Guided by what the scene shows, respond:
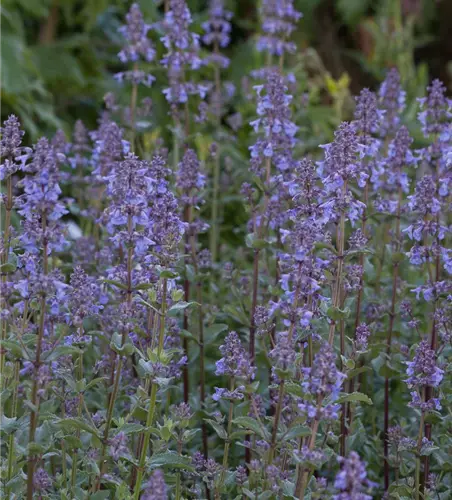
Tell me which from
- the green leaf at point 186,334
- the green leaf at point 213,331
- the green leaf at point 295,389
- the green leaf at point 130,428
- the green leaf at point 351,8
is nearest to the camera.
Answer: the green leaf at point 295,389

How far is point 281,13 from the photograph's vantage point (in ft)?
12.2

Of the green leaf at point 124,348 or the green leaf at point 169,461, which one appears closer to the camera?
the green leaf at point 124,348

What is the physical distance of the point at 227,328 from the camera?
2785 mm

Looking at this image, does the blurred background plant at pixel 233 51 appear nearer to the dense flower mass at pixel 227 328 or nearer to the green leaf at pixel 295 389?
the dense flower mass at pixel 227 328

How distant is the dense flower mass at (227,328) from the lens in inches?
77.5

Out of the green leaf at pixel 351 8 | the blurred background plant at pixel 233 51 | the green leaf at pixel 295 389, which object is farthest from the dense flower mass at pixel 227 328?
the green leaf at pixel 351 8

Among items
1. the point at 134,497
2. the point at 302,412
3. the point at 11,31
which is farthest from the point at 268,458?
the point at 11,31

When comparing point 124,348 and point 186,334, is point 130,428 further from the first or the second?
point 186,334

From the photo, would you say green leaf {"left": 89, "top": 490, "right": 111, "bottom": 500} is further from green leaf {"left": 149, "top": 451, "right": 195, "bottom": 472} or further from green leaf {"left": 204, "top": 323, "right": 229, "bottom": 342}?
green leaf {"left": 204, "top": 323, "right": 229, "bottom": 342}

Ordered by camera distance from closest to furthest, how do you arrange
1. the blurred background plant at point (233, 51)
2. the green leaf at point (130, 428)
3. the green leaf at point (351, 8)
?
1. the green leaf at point (130, 428)
2. the blurred background plant at point (233, 51)
3. the green leaf at point (351, 8)

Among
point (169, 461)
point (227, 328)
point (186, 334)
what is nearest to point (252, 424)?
point (169, 461)

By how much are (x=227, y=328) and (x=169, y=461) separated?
0.75 m

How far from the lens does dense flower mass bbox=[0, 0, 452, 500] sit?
6.46ft

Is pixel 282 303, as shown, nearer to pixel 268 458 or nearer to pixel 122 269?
pixel 268 458
